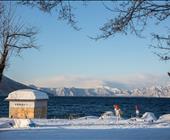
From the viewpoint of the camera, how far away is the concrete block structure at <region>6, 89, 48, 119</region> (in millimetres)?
28172

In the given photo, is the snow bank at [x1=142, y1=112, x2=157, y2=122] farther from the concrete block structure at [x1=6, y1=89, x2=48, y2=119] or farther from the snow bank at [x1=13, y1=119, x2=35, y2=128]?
the snow bank at [x1=13, y1=119, x2=35, y2=128]

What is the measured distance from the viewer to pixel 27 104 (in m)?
28.3

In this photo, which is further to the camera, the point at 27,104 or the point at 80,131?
the point at 27,104

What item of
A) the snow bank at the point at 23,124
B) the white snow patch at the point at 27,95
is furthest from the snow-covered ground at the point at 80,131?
the white snow patch at the point at 27,95

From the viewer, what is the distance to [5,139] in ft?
49.0

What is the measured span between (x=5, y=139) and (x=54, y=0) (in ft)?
27.7

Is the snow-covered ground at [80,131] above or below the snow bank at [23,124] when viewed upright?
below

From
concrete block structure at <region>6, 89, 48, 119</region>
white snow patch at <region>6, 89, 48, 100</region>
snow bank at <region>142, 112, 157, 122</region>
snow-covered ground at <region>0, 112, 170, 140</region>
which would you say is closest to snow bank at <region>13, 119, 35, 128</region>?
snow-covered ground at <region>0, 112, 170, 140</region>

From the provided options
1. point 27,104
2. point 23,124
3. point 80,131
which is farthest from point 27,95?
point 80,131

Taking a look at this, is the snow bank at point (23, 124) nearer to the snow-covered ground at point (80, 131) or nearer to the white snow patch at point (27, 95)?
the snow-covered ground at point (80, 131)

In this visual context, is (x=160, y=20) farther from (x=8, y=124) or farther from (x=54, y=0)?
(x=8, y=124)

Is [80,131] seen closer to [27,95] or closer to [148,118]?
[148,118]

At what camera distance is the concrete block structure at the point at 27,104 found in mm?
28172

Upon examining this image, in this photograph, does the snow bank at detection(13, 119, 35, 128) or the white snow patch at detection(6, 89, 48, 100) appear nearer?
the snow bank at detection(13, 119, 35, 128)
